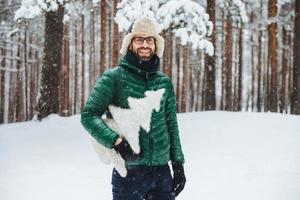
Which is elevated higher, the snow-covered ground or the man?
the man

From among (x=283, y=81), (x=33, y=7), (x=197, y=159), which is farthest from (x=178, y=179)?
(x=283, y=81)

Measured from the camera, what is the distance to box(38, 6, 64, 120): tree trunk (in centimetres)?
1368

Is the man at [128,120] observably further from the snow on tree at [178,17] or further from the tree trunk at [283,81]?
the tree trunk at [283,81]

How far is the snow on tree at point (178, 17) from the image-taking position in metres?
11.6

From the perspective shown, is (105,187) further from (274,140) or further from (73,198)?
(274,140)

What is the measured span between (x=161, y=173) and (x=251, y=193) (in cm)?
378

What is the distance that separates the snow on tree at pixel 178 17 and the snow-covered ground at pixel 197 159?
2138 millimetres

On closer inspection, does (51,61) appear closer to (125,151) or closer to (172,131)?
(172,131)

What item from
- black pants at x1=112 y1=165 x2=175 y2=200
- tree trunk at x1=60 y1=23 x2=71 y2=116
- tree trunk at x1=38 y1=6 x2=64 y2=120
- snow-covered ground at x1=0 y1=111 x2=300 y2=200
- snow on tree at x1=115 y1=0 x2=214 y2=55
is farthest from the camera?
tree trunk at x1=60 y1=23 x2=71 y2=116

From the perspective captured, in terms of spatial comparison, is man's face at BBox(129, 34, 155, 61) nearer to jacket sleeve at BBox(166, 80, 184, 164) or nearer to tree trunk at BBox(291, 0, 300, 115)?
jacket sleeve at BBox(166, 80, 184, 164)

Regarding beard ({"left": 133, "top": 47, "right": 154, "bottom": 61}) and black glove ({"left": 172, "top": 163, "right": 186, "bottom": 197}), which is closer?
beard ({"left": 133, "top": 47, "right": 154, "bottom": 61})

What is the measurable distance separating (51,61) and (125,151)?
35.5ft

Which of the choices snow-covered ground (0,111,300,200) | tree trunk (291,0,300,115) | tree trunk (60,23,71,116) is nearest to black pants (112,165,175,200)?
snow-covered ground (0,111,300,200)

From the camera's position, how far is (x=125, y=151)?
3.36 m
